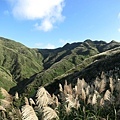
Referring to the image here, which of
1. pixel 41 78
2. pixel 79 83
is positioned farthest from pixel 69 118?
pixel 41 78

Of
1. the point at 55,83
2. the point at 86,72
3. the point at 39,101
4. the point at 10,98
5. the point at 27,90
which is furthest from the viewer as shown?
the point at 27,90

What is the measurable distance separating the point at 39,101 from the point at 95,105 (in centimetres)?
179

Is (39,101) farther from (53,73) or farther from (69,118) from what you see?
(53,73)

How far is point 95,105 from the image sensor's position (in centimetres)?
866

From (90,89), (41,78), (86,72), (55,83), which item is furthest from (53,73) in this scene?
(90,89)

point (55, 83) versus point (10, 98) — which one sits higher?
point (55, 83)

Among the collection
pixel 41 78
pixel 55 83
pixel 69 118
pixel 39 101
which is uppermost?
pixel 41 78

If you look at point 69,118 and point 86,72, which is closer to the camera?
point 69,118

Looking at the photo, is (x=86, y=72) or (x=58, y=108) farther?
(x=86, y=72)

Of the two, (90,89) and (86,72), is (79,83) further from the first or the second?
(86,72)

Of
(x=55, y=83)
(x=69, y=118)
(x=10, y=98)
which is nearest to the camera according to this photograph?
(x=69, y=118)

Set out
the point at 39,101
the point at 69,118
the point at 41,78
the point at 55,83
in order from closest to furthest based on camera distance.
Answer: the point at 39,101 → the point at 69,118 → the point at 55,83 → the point at 41,78

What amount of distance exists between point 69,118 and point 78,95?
1.56 meters

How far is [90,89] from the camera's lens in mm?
10242
